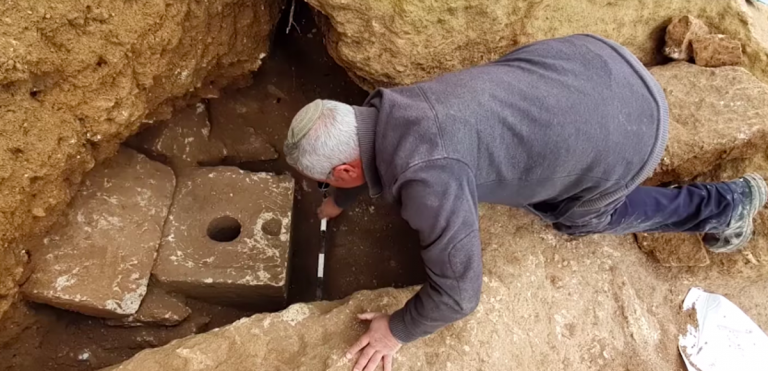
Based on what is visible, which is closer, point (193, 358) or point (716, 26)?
point (193, 358)

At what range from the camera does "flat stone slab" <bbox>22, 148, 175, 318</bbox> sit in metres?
2.35

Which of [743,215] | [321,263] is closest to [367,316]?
[321,263]

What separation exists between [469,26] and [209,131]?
1410mm

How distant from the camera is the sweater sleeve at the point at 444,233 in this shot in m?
1.69

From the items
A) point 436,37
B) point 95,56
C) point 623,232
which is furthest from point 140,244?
point 623,232

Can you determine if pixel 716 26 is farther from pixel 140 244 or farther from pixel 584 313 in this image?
pixel 140 244

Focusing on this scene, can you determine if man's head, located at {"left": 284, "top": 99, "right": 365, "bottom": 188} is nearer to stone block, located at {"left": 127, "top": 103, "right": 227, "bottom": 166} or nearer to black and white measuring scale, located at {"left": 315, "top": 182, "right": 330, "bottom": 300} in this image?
black and white measuring scale, located at {"left": 315, "top": 182, "right": 330, "bottom": 300}

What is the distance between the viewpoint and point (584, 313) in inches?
93.2

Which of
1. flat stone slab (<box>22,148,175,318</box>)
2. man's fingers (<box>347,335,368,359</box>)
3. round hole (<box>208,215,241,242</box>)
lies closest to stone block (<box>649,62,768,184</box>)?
man's fingers (<box>347,335,368,359</box>)

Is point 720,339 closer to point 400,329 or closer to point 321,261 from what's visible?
point 400,329

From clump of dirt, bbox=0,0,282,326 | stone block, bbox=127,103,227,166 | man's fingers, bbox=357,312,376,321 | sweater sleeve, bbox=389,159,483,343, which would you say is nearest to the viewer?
sweater sleeve, bbox=389,159,483,343

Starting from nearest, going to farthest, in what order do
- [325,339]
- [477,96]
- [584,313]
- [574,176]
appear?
[477,96] → [574,176] → [325,339] → [584,313]

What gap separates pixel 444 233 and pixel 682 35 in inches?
75.4

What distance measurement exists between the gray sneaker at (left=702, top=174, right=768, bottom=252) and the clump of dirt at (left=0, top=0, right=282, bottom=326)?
224cm
